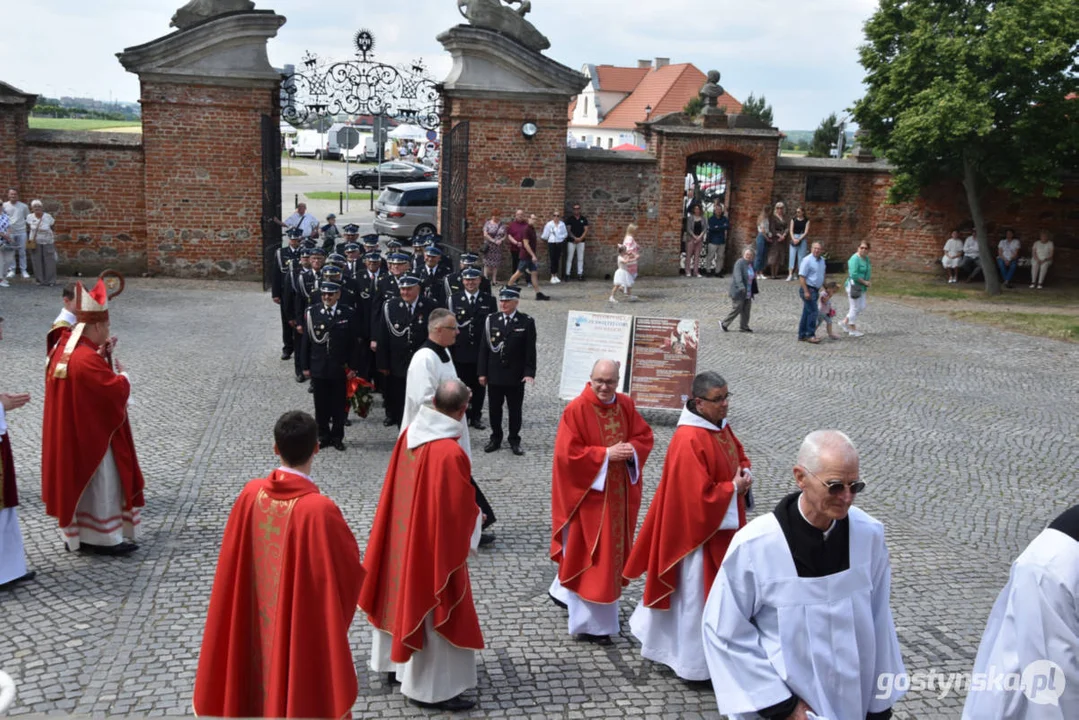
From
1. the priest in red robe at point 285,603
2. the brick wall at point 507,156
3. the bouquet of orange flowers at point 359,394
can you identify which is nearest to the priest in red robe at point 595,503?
the priest in red robe at point 285,603

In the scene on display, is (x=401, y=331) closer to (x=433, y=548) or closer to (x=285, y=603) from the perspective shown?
(x=433, y=548)

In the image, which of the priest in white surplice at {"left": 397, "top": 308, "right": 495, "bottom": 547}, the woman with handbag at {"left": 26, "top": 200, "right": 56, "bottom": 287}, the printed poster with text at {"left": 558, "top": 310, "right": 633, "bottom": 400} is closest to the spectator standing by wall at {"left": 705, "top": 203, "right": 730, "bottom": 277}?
the printed poster with text at {"left": 558, "top": 310, "right": 633, "bottom": 400}

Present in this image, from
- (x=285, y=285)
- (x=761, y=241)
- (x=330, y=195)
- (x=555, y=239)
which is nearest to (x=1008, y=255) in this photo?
(x=761, y=241)

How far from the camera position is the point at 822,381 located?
13891 millimetres

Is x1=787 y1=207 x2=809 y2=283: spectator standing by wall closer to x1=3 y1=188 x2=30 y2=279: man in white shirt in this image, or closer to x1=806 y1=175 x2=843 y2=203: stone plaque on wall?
x1=806 y1=175 x2=843 y2=203: stone plaque on wall

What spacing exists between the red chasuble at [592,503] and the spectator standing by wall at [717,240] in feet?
56.4

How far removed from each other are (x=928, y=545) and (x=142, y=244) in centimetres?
1657

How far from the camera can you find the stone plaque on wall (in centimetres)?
2402

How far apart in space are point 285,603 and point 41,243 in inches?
652

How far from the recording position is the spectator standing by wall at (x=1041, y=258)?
73.7 feet

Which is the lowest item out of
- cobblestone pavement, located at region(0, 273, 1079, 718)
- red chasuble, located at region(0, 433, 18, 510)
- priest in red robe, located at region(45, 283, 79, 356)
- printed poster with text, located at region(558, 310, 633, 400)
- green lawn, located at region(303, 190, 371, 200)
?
cobblestone pavement, located at region(0, 273, 1079, 718)

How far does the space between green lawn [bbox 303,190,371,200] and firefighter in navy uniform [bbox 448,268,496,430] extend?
30934mm

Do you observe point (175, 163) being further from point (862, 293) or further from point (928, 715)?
point (928, 715)

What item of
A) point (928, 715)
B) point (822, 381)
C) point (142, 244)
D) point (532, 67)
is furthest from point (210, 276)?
point (928, 715)
